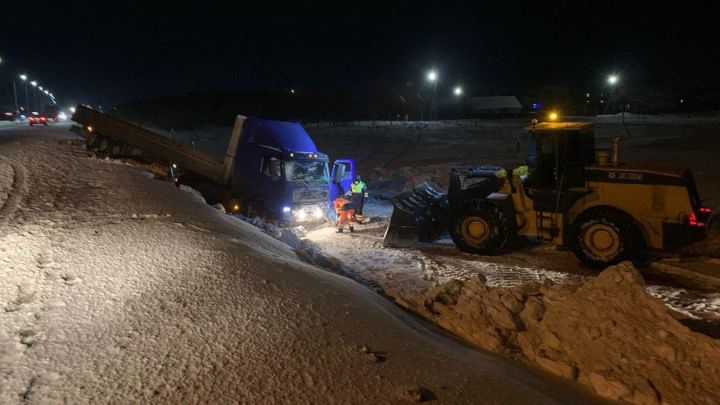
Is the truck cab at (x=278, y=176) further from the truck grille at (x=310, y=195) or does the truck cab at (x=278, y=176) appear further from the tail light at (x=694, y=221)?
the tail light at (x=694, y=221)

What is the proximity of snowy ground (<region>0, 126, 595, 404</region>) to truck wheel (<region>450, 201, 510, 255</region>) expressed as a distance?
4.99m

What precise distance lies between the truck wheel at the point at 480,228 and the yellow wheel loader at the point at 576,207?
0.07 feet

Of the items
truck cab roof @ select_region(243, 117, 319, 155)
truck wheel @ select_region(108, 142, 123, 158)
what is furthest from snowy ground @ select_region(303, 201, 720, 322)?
truck wheel @ select_region(108, 142, 123, 158)

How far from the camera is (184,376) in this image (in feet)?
11.7

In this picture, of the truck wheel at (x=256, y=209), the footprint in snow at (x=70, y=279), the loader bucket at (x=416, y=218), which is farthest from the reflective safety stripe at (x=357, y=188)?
the footprint in snow at (x=70, y=279)

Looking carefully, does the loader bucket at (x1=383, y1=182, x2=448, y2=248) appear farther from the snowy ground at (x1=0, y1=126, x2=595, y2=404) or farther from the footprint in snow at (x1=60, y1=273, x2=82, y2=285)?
the footprint in snow at (x1=60, y1=273, x2=82, y2=285)

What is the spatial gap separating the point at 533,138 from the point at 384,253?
12.9 feet

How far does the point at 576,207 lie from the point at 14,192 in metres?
10.3

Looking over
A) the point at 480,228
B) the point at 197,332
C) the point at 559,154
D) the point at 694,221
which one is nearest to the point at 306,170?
the point at 480,228

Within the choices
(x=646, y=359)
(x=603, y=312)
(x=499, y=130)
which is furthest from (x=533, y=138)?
(x=499, y=130)

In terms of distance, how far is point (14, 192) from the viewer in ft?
27.5

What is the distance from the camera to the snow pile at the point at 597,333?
479cm

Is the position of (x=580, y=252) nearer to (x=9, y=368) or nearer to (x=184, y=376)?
(x=184, y=376)

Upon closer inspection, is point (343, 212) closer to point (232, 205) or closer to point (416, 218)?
point (416, 218)
